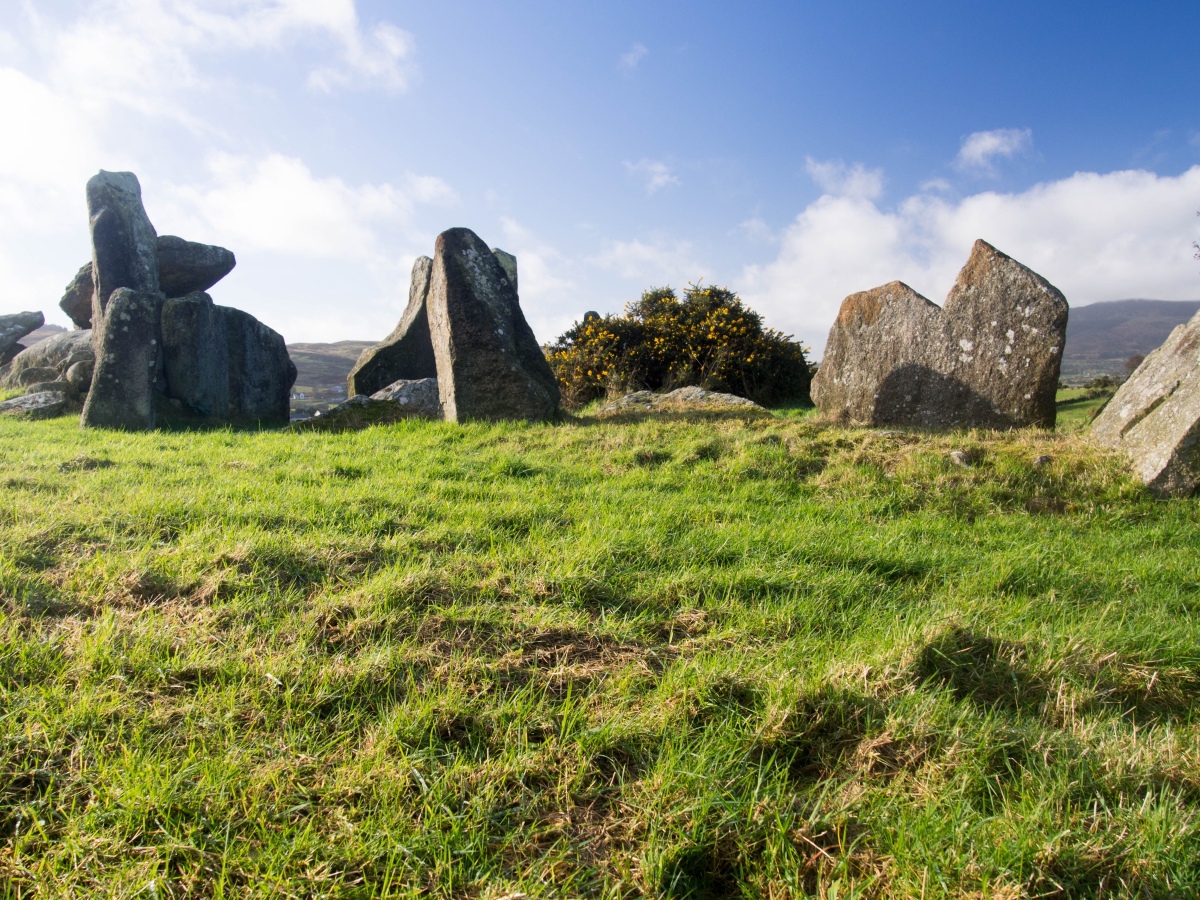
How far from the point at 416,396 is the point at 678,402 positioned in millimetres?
4581

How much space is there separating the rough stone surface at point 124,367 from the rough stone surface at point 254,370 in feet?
7.32

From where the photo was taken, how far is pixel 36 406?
12.7 m

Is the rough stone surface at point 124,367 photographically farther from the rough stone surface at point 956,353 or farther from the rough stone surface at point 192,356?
the rough stone surface at point 956,353

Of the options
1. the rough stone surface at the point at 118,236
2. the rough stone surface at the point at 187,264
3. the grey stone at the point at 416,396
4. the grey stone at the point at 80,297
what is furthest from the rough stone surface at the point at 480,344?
the grey stone at the point at 80,297

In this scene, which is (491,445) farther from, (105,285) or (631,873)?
(105,285)

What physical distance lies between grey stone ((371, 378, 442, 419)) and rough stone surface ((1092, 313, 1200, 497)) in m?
8.87

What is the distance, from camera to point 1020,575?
461 cm

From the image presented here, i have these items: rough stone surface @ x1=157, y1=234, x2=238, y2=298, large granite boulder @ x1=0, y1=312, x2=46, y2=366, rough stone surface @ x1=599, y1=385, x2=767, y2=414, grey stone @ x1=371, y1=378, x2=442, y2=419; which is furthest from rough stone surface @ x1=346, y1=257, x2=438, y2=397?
large granite boulder @ x1=0, y1=312, x2=46, y2=366

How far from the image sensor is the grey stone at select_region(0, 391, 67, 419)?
1252 centimetres

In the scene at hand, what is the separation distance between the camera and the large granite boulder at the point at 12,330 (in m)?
19.5

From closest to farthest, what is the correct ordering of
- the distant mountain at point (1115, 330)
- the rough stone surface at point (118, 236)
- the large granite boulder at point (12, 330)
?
the rough stone surface at point (118, 236) < the large granite boulder at point (12, 330) < the distant mountain at point (1115, 330)

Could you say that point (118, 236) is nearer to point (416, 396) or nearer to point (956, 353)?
point (416, 396)

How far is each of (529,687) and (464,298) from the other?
833 cm

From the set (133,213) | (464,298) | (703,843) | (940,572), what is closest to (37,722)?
(703,843)
